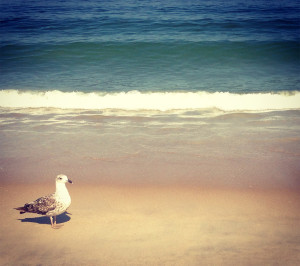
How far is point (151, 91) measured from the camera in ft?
37.8

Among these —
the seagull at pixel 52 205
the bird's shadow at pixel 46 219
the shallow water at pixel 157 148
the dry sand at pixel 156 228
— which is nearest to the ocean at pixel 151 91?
the shallow water at pixel 157 148

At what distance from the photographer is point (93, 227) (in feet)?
13.8

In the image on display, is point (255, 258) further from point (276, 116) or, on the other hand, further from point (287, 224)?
point (276, 116)

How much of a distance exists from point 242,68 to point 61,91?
6.74 metres

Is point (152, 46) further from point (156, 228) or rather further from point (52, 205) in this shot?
point (156, 228)

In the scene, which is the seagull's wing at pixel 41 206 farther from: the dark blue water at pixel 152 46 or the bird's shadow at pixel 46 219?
the dark blue water at pixel 152 46

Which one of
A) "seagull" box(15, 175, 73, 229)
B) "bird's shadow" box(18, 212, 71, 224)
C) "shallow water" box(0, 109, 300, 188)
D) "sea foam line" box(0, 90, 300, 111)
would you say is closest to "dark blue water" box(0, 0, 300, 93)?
"sea foam line" box(0, 90, 300, 111)

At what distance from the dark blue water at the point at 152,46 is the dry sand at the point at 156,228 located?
7.13 meters

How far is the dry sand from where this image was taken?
3725 mm

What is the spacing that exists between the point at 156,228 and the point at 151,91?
774cm

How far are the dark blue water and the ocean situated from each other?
69 millimetres

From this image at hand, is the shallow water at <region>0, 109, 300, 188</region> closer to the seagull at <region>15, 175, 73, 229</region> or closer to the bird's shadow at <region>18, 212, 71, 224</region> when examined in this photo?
the bird's shadow at <region>18, 212, 71, 224</region>

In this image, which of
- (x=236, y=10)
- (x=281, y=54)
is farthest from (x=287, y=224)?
(x=236, y=10)

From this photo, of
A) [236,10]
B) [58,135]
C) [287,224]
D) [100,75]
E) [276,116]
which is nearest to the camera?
[287,224]
